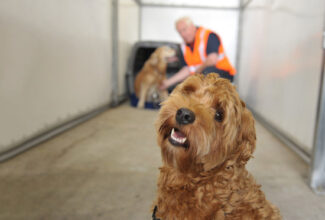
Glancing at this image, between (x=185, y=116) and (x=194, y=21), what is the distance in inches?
260

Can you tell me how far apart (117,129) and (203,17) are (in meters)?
4.58

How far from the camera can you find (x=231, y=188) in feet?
3.59

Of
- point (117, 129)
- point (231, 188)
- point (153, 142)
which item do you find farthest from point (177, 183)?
point (117, 129)

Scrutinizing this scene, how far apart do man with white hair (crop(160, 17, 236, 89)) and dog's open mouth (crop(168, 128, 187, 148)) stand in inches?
87.4

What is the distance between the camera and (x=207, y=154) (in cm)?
103

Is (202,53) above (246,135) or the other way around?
above

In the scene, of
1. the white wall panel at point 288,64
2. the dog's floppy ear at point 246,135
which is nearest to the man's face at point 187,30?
the white wall panel at point 288,64

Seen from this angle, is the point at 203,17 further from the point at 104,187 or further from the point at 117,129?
the point at 104,187

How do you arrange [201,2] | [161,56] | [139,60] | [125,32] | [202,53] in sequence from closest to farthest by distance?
1. [202,53]
2. [161,56]
3. [125,32]
4. [139,60]
5. [201,2]

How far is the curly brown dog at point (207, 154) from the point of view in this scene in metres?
1.02

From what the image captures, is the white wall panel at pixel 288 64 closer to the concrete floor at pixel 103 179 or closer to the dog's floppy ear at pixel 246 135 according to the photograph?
the concrete floor at pixel 103 179

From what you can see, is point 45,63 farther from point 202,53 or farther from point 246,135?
point 246,135

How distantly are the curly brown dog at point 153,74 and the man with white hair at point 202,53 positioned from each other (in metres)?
1.95

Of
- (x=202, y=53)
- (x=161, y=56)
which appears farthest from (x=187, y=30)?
(x=161, y=56)
